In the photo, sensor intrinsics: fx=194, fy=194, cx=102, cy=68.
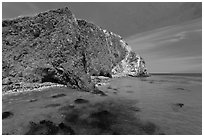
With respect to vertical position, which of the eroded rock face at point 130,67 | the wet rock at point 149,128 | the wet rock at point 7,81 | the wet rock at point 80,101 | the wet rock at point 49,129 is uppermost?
the eroded rock face at point 130,67

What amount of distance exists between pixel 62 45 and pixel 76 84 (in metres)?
6.19

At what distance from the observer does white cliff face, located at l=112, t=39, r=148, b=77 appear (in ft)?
241

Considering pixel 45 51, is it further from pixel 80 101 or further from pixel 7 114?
pixel 7 114

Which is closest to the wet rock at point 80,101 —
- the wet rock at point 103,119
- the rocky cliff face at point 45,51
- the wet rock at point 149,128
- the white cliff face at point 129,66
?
the wet rock at point 103,119

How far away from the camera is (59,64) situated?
25.7 meters

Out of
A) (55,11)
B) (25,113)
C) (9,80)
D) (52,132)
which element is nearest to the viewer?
(52,132)

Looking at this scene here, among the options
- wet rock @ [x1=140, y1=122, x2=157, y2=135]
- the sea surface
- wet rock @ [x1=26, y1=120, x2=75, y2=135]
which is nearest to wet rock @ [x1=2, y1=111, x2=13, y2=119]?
the sea surface

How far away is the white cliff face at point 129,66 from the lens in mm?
73550

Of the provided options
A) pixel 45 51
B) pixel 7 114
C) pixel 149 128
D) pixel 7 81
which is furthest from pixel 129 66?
pixel 149 128

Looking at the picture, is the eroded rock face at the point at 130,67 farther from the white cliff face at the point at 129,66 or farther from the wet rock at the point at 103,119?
the wet rock at the point at 103,119

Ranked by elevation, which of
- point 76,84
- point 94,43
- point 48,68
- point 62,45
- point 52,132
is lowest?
point 52,132

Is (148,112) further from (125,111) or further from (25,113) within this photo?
(25,113)

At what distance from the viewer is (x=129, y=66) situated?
80.5 meters

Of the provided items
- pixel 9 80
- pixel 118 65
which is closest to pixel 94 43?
pixel 118 65
